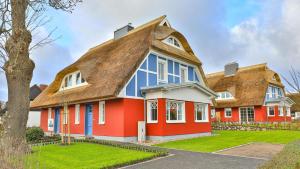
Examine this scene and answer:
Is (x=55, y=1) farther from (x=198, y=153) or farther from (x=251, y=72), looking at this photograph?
(x=251, y=72)

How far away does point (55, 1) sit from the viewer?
10602mm

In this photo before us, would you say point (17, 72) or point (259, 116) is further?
point (259, 116)

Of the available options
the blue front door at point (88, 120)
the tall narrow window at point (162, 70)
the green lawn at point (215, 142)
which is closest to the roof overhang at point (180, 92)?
the tall narrow window at point (162, 70)

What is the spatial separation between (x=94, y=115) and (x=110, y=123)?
216 cm

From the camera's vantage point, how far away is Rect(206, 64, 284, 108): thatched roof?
118ft

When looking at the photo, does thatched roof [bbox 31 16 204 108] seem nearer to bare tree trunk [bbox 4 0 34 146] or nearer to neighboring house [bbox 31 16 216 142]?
neighboring house [bbox 31 16 216 142]

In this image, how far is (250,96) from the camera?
119 ft

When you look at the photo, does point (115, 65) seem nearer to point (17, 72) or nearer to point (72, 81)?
point (72, 81)

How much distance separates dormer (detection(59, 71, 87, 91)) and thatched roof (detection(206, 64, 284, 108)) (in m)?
23.3

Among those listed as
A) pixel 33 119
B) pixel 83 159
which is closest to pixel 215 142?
pixel 83 159

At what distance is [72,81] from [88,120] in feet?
13.4

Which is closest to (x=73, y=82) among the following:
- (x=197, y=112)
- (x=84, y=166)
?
(x=197, y=112)

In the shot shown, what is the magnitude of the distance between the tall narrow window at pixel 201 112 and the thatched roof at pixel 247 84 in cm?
1562

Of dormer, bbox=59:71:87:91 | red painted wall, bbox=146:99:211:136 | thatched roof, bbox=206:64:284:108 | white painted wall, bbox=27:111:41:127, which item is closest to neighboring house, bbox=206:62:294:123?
thatched roof, bbox=206:64:284:108
